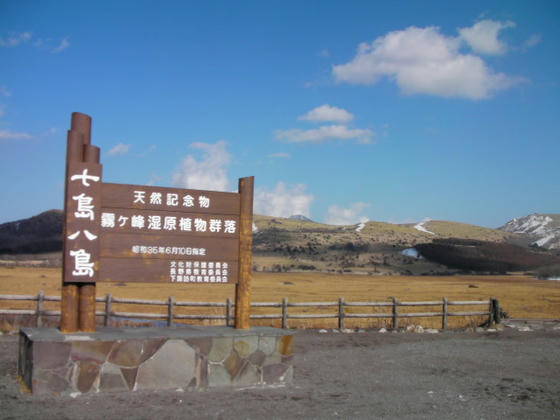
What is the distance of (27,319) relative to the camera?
15477 mm

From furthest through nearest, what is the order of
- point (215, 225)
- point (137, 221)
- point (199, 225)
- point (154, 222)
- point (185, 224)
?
point (215, 225) < point (199, 225) < point (185, 224) < point (154, 222) < point (137, 221)

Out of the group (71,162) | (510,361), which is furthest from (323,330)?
(71,162)

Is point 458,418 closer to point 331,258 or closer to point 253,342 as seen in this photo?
point 253,342

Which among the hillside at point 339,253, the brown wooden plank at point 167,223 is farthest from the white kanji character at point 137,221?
the hillside at point 339,253

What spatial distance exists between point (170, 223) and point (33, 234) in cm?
9741

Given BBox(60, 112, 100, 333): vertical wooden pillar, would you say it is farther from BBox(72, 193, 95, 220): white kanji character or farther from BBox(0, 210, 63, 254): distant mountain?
BBox(0, 210, 63, 254): distant mountain

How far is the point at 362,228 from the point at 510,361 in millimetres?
119981

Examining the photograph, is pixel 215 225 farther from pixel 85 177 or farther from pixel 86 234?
pixel 85 177

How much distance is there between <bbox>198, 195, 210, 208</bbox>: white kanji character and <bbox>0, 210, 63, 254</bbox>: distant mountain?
8200 cm

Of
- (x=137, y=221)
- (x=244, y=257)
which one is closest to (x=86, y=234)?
(x=137, y=221)

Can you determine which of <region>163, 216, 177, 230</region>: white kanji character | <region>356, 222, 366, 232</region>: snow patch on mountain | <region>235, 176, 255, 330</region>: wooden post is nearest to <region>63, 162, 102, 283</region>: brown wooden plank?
<region>163, 216, 177, 230</region>: white kanji character

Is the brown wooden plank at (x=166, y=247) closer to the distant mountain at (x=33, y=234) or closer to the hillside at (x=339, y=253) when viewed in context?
Result: the hillside at (x=339, y=253)

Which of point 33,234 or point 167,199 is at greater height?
point 33,234

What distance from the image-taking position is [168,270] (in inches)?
377
